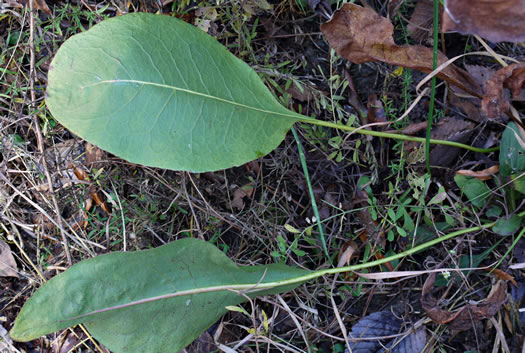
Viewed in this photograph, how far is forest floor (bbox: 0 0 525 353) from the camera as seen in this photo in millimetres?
1131

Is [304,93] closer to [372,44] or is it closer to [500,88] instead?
[372,44]

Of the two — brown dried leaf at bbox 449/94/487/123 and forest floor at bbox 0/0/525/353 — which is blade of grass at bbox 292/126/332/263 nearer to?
forest floor at bbox 0/0/525/353

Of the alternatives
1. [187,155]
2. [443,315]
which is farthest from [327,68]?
[443,315]

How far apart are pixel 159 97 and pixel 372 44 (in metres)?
0.55

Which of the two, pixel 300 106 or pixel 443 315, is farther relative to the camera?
pixel 300 106

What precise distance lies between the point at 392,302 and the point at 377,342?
116 millimetres

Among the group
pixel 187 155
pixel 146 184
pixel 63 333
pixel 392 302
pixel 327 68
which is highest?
pixel 327 68

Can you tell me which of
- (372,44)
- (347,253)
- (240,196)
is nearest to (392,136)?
(372,44)

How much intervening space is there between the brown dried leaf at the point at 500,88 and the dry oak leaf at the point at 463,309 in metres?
0.44

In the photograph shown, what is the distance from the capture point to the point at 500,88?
1.03 metres

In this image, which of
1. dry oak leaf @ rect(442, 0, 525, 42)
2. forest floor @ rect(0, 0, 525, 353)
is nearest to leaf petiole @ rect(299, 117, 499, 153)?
forest floor @ rect(0, 0, 525, 353)

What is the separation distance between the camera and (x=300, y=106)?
1.21 meters

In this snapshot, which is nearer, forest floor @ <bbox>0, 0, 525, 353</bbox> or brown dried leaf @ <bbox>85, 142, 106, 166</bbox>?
forest floor @ <bbox>0, 0, 525, 353</bbox>

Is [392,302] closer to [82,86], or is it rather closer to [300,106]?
[300,106]
